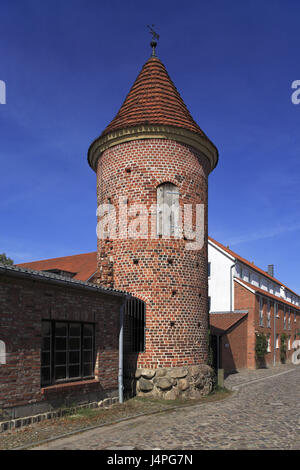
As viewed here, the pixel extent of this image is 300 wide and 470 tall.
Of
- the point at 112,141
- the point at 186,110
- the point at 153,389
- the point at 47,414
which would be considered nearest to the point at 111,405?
the point at 153,389

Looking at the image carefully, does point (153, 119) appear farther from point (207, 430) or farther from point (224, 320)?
point (224, 320)

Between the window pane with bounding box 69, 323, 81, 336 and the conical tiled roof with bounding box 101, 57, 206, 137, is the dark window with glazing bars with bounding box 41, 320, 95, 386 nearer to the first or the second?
the window pane with bounding box 69, 323, 81, 336

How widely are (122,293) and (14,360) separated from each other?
4462 millimetres

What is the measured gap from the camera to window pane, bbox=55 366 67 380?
1060cm

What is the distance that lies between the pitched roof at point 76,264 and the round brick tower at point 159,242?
46.1 feet

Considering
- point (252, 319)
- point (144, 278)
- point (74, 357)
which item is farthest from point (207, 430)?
point (252, 319)

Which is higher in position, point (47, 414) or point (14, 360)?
point (14, 360)

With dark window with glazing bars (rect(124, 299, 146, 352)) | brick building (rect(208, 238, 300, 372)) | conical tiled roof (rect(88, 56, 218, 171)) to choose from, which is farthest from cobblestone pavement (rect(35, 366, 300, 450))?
brick building (rect(208, 238, 300, 372))

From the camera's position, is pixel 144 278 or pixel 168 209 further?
pixel 168 209

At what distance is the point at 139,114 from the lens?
51.1ft

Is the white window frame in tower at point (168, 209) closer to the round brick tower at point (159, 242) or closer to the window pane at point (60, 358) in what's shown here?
the round brick tower at point (159, 242)

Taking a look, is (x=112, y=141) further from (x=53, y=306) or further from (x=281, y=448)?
(x=281, y=448)

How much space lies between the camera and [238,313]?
27906 millimetres

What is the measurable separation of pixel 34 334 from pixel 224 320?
61.2ft
